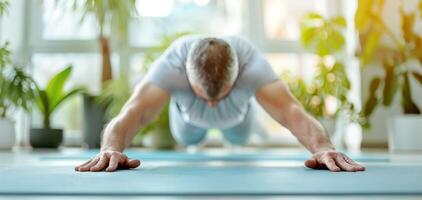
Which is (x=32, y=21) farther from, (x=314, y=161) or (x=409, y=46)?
(x=314, y=161)

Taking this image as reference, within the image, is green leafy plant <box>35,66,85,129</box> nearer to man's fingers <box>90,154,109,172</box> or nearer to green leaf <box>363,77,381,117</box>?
green leaf <box>363,77,381,117</box>

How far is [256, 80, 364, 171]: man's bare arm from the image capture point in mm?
1902

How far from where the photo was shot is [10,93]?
4414 mm

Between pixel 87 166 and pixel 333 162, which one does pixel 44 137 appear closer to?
pixel 87 166

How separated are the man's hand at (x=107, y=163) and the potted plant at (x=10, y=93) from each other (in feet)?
8.99

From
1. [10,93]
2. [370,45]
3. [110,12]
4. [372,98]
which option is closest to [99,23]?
[110,12]

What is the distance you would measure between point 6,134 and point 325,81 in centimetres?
271

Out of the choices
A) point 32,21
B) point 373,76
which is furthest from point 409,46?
point 32,21

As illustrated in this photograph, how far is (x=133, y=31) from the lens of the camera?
5.47 metres

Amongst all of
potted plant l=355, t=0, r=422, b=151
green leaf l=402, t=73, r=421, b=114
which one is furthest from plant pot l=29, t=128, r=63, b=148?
green leaf l=402, t=73, r=421, b=114

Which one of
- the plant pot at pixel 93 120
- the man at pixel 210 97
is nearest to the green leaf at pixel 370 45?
the man at pixel 210 97

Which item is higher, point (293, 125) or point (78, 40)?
point (78, 40)

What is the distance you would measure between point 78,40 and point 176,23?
39.1 inches

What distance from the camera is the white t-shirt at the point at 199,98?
2.57 meters
